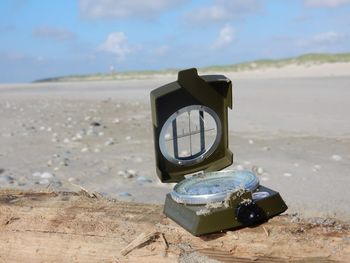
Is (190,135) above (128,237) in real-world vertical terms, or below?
above

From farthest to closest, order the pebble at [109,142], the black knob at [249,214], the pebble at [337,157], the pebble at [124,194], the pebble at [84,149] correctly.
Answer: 1. the pebble at [109,142]
2. the pebble at [84,149]
3. the pebble at [337,157]
4. the pebble at [124,194]
5. the black knob at [249,214]

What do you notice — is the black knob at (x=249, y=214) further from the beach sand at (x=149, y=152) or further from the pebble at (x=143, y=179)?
the pebble at (x=143, y=179)

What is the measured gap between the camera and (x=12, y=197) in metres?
2.56

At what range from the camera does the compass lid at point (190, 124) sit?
2.01m

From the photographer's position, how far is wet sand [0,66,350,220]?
4.73 meters

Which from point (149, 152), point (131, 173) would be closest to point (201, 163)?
point (131, 173)

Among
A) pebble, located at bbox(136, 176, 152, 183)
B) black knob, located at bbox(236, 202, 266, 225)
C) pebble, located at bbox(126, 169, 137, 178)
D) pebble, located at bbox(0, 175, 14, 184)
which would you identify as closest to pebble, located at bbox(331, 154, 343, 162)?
pebble, located at bbox(136, 176, 152, 183)

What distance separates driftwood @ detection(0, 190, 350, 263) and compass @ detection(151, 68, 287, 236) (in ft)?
0.26

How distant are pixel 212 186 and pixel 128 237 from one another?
1.34 feet

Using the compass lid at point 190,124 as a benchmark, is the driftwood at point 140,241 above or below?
below

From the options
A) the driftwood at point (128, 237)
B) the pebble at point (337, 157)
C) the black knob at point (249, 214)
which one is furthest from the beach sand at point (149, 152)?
the black knob at point (249, 214)

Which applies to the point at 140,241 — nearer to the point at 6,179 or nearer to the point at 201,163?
the point at 201,163

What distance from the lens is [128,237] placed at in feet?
6.69

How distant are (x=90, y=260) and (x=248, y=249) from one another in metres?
A: 0.66
